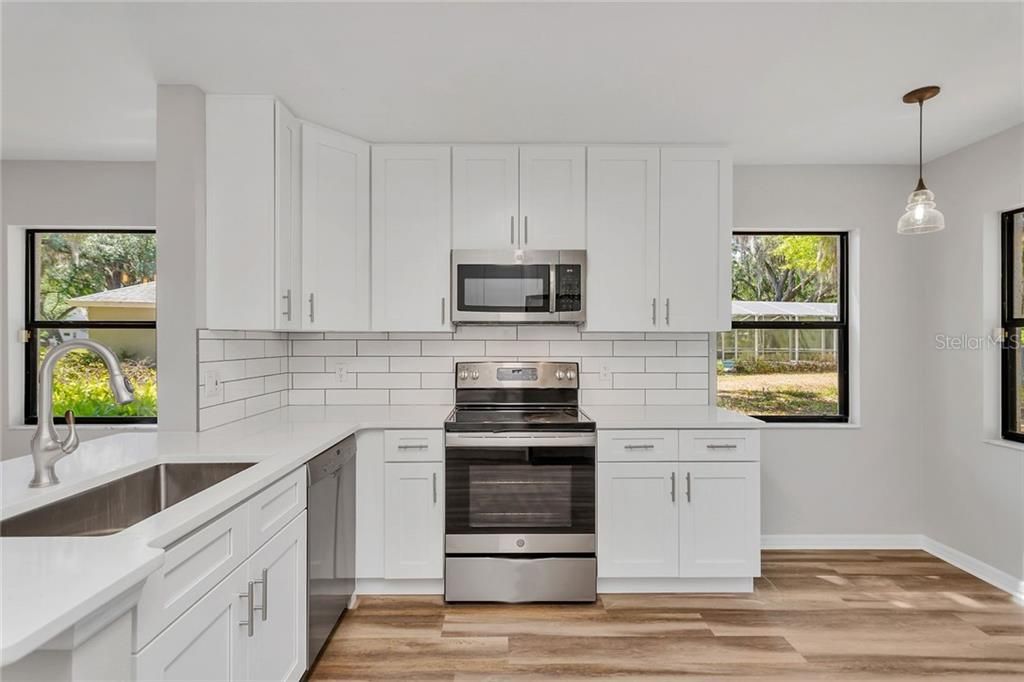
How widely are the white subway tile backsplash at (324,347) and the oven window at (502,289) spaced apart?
0.82 m

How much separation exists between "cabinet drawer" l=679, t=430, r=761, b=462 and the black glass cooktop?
1.66ft

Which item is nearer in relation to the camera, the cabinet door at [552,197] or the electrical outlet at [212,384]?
the electrical outlet at [212,384]

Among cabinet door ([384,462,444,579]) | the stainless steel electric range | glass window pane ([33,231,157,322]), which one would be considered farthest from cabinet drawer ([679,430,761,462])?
glass window pane ([33,231,157,322])

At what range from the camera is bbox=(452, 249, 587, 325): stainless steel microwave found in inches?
119

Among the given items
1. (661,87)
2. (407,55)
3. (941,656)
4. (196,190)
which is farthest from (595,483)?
(196,190)

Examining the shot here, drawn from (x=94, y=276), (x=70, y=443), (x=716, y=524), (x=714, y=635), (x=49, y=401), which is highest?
(x=94, y=276)

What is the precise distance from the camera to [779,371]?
3.59 meters

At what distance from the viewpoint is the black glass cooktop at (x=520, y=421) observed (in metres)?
2.70

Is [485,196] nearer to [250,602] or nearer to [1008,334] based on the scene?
[250,602]

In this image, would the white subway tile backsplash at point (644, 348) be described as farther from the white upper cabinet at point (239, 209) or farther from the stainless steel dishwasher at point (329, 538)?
the white upper cabinet at point (239, 209)

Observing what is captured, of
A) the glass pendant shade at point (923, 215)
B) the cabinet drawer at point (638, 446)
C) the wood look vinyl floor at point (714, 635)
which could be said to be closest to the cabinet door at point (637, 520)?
the cabinet drawer at point (638, 446)

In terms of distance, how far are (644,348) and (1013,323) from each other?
1.91 meters

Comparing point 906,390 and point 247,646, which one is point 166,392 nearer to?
point 247,646

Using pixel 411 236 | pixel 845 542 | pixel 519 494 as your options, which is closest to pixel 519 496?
pixel 519 494
